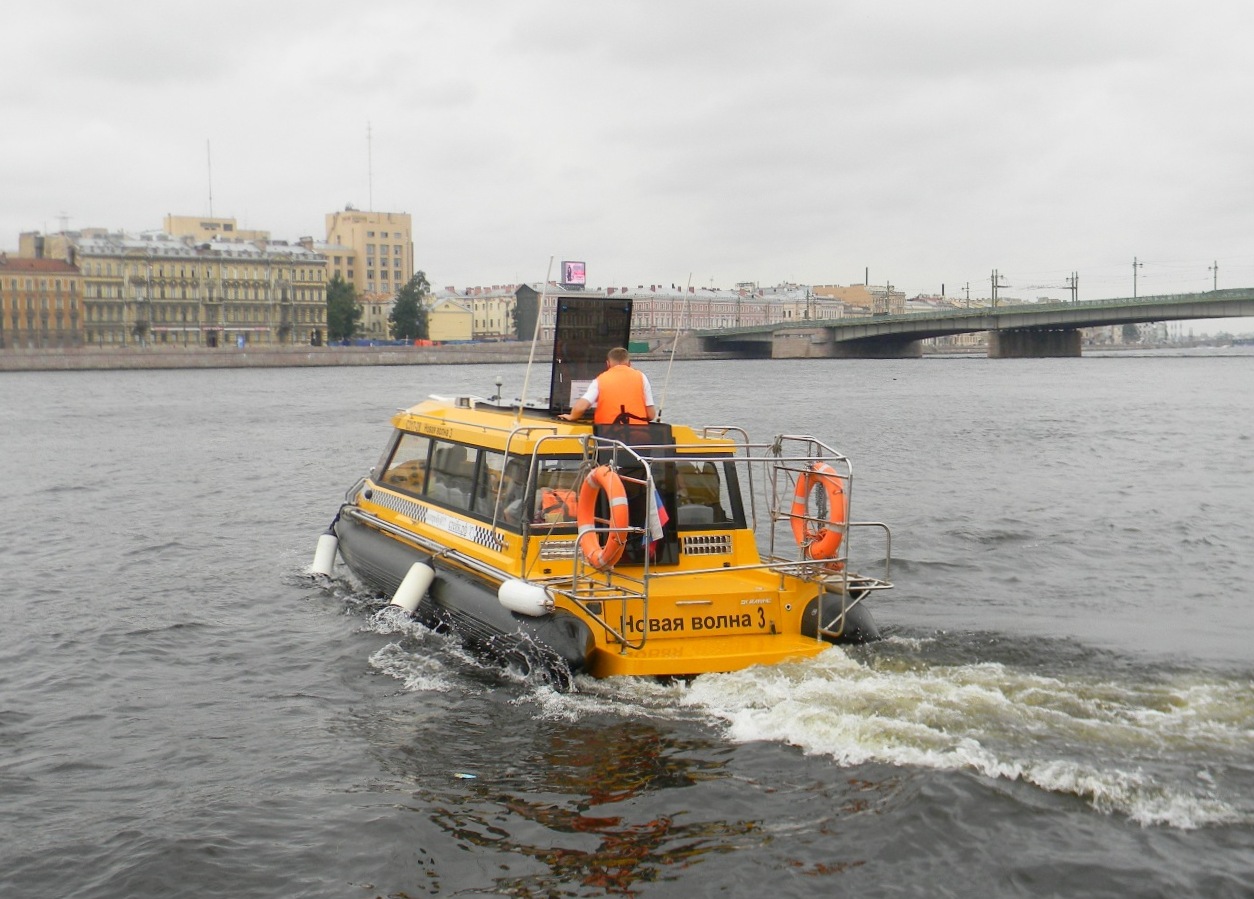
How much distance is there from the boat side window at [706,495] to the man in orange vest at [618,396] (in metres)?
0.61

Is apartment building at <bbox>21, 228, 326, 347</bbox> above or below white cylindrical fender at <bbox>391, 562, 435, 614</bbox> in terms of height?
above

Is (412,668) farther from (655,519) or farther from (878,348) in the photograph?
(878,348)

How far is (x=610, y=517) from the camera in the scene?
33.9ft

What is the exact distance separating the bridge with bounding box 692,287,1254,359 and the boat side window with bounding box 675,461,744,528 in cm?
7608

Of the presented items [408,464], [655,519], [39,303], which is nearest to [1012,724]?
[655,519]

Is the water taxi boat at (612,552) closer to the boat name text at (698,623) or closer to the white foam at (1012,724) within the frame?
the boat name text at (698,623)

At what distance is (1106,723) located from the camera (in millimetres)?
9031

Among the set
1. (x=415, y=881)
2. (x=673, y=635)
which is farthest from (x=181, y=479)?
(x=415, y=881)

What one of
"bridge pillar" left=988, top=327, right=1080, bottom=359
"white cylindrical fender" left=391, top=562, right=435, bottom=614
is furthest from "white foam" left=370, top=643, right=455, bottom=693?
"bridge pillar" left=988, top=327, right=1080, bottom=359

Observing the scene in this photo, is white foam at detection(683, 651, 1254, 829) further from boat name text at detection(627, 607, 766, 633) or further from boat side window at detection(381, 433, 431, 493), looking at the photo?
boat side window at detection(381, 433, 431, 493)

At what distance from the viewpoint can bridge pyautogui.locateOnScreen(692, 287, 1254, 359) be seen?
3206 inches

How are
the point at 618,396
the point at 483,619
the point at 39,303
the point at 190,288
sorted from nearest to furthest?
1. the point at 483,619
2. the point at 618,396
3. the point at 39,303
4. the point at 190,288

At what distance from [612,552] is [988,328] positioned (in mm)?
89870

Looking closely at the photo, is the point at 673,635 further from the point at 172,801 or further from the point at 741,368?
the point at 741,368
